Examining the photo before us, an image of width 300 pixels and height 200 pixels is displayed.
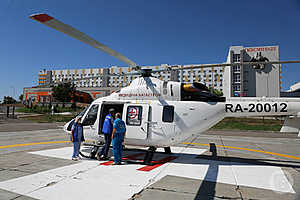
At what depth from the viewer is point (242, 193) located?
14.2 feet

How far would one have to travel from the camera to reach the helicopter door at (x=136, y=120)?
7.15 meters

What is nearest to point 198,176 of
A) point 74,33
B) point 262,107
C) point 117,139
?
point 117,139

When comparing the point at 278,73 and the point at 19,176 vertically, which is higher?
the point at 278,73

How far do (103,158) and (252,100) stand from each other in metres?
5.85

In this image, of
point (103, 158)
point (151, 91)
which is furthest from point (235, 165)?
point (103, 158)

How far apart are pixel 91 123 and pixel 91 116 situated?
0.29 metres

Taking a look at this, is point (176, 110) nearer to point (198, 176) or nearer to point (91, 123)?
point (198, 176)

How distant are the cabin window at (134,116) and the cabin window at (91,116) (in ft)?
4.85

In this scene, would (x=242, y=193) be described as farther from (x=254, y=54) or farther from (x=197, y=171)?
(x=254, y=54)

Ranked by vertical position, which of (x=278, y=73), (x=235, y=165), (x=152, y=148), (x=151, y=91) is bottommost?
(x=235, y=165)

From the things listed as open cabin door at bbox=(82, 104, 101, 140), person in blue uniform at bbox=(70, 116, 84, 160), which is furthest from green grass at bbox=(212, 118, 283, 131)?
person in blue uniform at bbox=(70, 116, 84, 160)

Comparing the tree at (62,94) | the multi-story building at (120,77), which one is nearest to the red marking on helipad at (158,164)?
the tree at (62,94)

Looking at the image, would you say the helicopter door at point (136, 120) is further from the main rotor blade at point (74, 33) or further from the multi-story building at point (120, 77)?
the multi-story building at point (120, 77)

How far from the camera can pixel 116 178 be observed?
5141 millimetres
